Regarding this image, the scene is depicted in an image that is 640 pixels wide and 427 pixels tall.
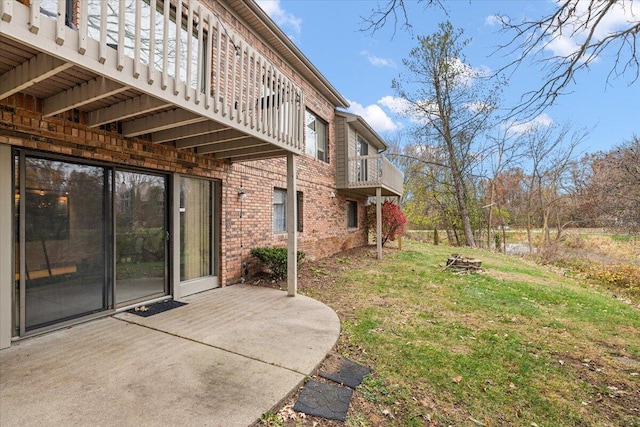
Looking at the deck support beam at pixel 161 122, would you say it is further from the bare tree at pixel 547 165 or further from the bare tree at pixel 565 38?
the bare tree at pixel 547 165

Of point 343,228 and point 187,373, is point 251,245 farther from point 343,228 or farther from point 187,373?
point 343,228

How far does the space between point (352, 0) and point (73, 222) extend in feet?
15.7

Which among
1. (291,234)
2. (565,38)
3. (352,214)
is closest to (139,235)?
(291,234)

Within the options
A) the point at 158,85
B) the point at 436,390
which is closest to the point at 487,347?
the point at 436,390

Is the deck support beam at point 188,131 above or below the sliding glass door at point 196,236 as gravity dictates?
above

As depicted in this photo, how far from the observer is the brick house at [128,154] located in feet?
8.83

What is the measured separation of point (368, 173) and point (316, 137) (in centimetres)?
251

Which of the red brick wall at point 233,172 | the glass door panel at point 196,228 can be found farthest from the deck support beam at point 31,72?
the glass door panel at point 196,228

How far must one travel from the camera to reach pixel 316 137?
1082cm

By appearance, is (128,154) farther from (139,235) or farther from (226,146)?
(226,146)

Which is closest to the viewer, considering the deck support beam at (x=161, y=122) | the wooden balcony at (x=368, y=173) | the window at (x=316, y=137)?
the deck support beam at (x=161, y=122)

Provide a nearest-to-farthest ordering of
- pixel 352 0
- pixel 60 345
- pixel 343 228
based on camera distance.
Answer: pixel 60 345
pixel 352 0
pixel 343 228

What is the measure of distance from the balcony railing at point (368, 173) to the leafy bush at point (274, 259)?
213 inches

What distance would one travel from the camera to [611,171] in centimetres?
1187
